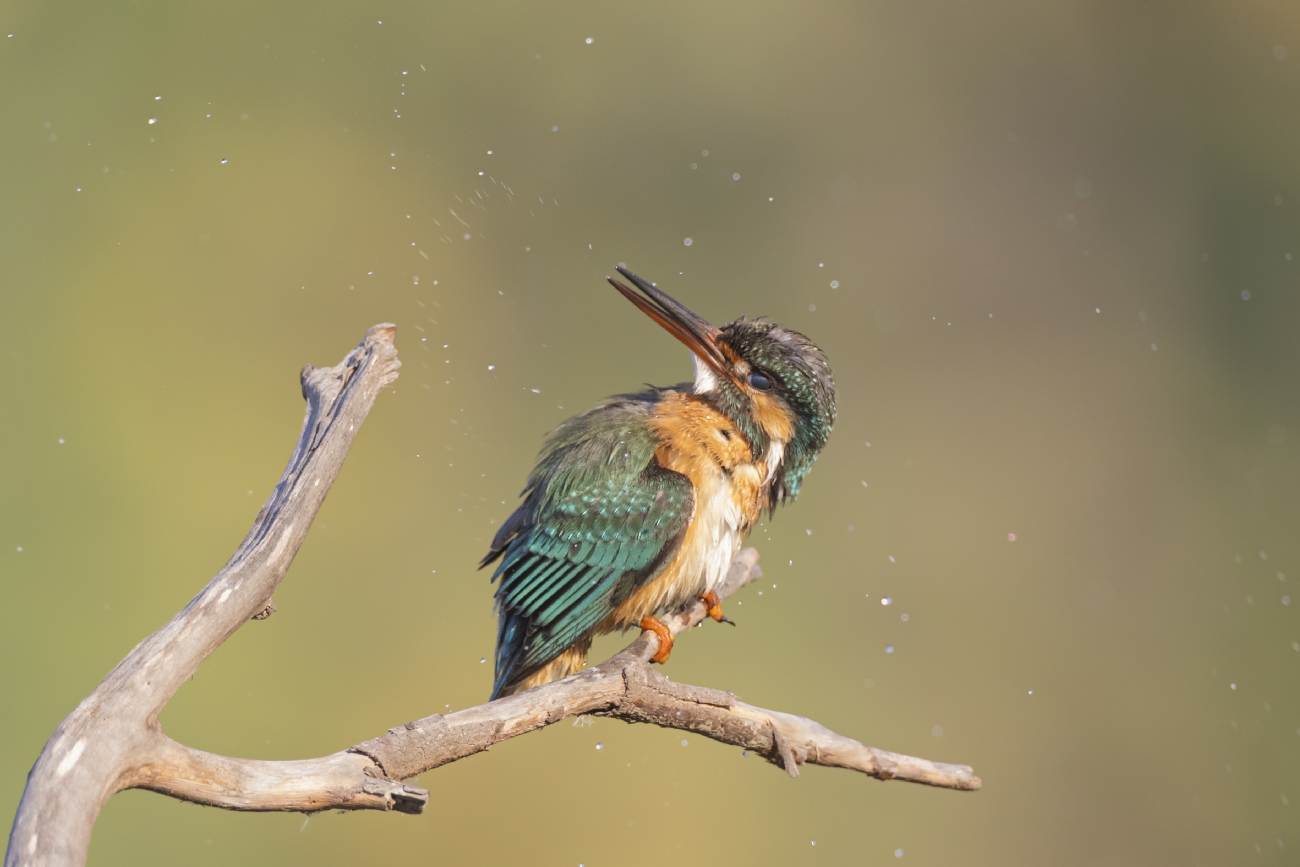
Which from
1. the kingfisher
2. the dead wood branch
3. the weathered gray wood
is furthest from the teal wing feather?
the weathered gray wood

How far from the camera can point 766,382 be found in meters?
1.68

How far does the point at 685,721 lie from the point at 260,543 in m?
0.57

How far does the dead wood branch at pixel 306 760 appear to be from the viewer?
98cm

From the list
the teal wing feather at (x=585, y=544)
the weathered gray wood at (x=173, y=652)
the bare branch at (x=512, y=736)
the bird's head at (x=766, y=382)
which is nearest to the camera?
the weathered gray wood at (x=173, y=652)

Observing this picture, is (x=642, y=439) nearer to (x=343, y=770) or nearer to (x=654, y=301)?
(x=654, y=301)

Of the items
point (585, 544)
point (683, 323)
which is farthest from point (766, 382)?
point (585, 544)

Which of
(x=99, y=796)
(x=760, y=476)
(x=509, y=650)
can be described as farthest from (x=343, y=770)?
(x=760, y=476)

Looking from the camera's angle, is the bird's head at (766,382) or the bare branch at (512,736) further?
the bird's head at (766,382)

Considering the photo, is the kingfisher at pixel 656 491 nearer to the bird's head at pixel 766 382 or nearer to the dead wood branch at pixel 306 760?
the bird's head at pixel 766 382

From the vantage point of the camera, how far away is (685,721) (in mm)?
1349

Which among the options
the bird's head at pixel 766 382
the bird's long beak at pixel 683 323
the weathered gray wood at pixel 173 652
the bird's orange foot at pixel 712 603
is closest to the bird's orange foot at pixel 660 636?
the bird's orange foot at pixel 712 603

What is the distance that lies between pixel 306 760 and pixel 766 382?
2.95 ft

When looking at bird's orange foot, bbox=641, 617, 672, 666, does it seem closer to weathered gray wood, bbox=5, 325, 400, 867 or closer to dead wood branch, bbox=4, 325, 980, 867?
dead wood branch, bbox=4, 325, 980, 867

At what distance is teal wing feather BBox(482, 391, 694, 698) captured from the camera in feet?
5.06
